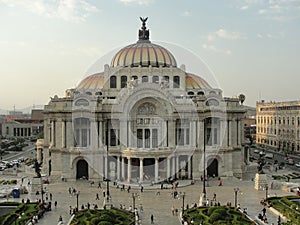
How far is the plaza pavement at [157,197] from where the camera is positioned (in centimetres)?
4759

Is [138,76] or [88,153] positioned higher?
[138,76]

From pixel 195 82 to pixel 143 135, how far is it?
1824cm

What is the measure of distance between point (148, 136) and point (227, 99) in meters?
15.7

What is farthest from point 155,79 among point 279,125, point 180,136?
point 279,125

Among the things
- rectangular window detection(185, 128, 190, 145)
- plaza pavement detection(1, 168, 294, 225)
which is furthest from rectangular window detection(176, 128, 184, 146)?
plaza pavement detection(1, 168, 294, 225)

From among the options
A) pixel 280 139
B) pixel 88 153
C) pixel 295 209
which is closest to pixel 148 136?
pixel 88 153

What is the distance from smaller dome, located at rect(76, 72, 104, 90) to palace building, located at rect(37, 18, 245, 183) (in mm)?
8058

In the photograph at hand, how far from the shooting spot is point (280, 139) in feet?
409

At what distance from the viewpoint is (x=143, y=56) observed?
80.6 metres

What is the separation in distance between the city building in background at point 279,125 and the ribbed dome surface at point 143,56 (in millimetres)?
48741

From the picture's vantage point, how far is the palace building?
229 ft

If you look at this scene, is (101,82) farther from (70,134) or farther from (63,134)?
(63,134)

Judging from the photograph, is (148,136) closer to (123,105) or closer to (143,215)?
(123,105)

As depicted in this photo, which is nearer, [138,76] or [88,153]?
[88,153]
